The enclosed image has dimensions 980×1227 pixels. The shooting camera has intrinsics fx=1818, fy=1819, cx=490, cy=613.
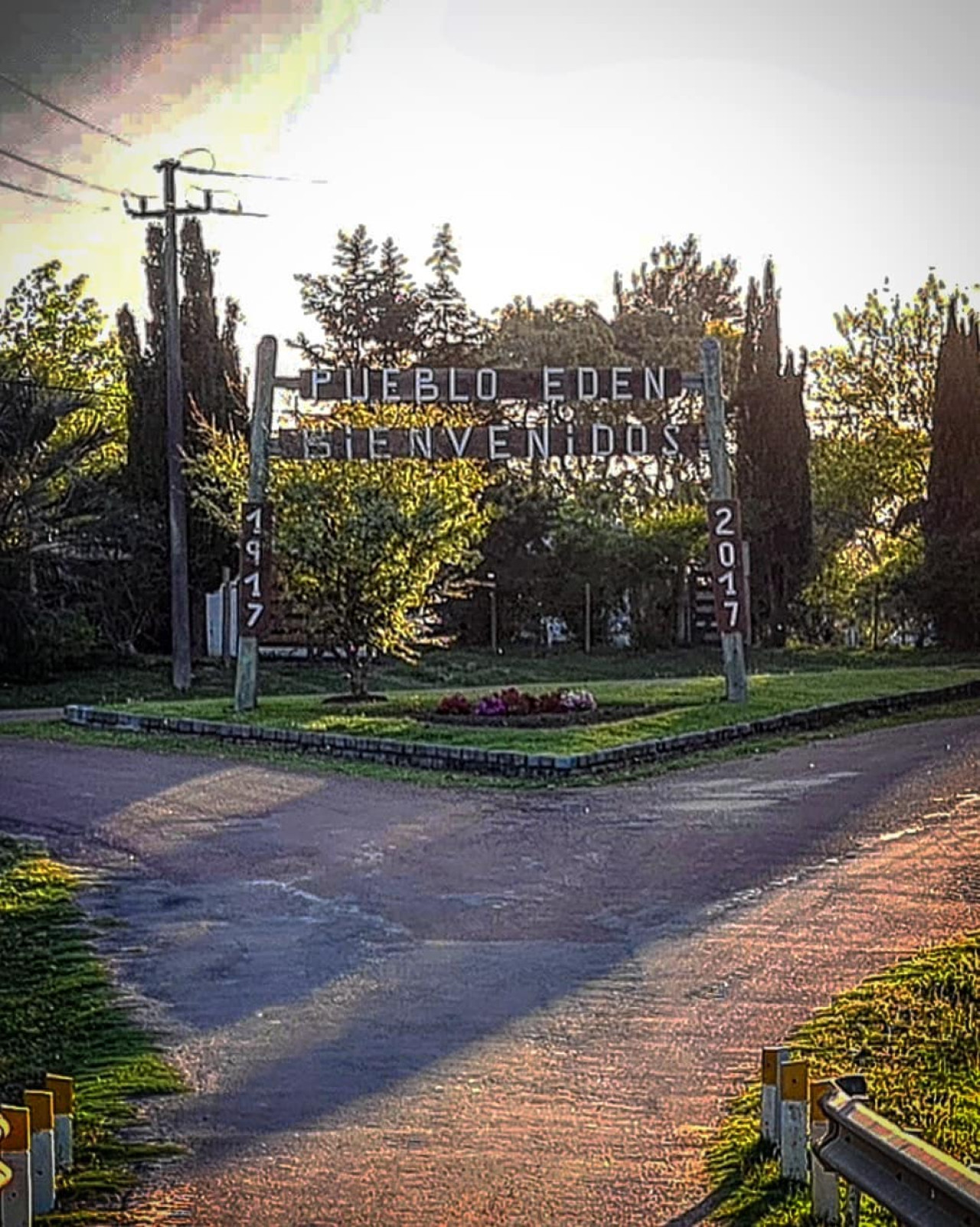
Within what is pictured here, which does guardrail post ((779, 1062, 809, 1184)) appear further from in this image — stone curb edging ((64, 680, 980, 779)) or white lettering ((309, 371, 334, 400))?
white lettering ((309, 371, 334, 400))

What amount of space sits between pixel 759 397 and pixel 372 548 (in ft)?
68.5

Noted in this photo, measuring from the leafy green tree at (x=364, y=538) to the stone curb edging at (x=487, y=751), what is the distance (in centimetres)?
244

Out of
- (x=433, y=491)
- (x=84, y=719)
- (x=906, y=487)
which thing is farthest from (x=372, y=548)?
Answer: (x=906, y=487)

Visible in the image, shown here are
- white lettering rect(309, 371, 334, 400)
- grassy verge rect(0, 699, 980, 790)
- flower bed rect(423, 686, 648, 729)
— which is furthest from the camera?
white lettering rect(309, 371, 334, 400)

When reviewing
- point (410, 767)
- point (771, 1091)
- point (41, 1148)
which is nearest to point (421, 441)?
point (410, 767)

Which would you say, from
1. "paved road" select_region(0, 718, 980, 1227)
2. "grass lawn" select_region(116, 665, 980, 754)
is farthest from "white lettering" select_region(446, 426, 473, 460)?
"paved road" select_region(0, 718, 980, 1227)

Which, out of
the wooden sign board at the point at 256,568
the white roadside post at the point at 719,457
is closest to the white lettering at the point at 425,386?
the wooden sign board at the point at 256,568

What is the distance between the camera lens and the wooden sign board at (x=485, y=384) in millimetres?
20391

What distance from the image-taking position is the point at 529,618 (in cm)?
3550

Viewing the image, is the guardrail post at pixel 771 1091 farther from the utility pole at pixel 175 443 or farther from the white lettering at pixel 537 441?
the utility pole at pixel 175 443

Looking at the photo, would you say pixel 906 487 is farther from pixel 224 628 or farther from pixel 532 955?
pixel 532 955

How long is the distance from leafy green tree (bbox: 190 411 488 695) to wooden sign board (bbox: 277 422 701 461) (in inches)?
21.3

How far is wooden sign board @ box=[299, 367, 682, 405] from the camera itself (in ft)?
66.9

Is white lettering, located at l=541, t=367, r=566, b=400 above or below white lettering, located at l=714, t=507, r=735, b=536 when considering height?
above
